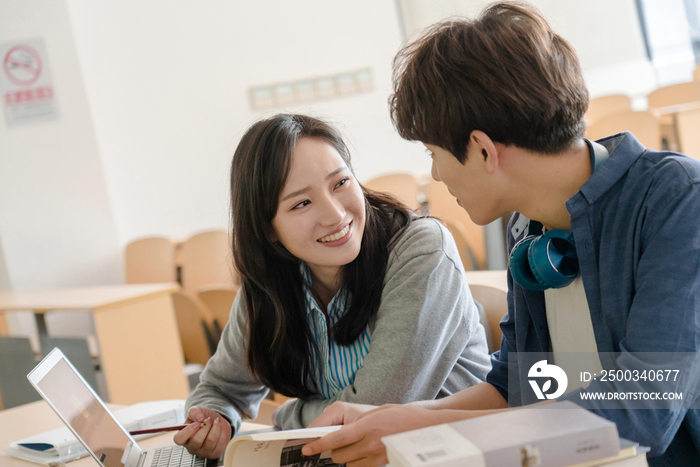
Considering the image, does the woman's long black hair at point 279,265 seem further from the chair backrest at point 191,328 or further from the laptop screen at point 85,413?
the chair backrest at point 191,328

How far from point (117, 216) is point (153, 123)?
88cm

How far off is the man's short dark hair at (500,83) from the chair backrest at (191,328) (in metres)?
2.57

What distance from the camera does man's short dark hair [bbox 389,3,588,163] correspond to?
89 cm

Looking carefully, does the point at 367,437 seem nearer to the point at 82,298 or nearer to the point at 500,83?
the point at 500,83

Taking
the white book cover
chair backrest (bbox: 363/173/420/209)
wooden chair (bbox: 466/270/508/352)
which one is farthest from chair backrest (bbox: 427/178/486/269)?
the white book cover

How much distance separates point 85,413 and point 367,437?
0.63 meters

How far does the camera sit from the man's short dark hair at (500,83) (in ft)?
2.92

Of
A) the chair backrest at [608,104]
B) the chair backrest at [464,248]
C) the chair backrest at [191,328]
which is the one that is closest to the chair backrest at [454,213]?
the chair backrest at [464,248]

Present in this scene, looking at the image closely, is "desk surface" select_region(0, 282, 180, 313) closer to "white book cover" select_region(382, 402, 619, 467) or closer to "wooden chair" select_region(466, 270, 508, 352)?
"wooden chair" select_region(466, 270, 508, 352)

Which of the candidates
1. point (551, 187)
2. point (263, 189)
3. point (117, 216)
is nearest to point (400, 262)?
point (263, 189)

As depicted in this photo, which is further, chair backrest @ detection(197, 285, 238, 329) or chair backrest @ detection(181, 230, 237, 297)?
chair backrest @ detection(181, 230, 237, 297)

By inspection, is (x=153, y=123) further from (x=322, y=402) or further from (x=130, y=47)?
(x=322, y=402)

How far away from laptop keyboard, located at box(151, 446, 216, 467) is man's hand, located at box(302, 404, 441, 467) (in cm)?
52

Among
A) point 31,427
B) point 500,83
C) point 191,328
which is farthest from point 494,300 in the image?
point 191,328
